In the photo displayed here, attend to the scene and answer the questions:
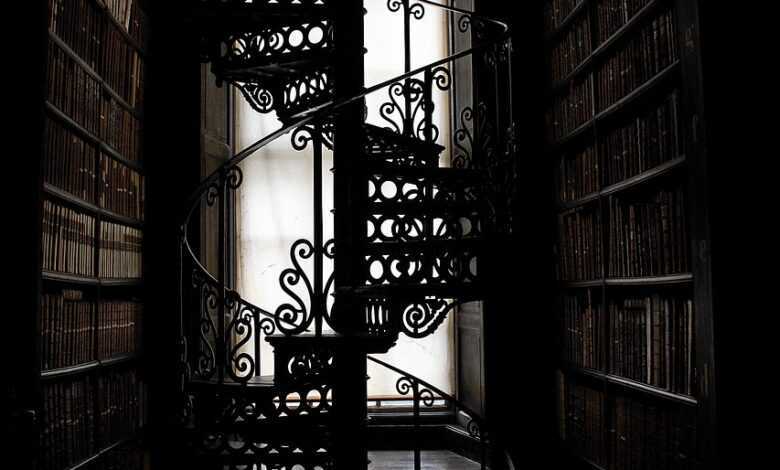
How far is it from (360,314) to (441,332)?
134cm

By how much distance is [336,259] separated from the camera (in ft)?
14.1

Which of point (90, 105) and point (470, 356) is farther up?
point (90, 105)

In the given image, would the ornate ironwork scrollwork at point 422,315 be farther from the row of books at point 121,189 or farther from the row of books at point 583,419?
the row of books at point 121,189

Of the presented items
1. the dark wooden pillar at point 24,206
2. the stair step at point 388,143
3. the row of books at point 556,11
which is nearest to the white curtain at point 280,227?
the stair step at point 388,143

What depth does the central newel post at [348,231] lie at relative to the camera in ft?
10.7

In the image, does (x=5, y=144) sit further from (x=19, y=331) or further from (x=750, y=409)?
(x=750, y=409)

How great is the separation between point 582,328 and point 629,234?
2.23 feet

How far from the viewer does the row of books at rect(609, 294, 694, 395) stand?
2.44 meters

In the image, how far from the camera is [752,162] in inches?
82.6

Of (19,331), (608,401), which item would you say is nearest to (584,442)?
(608,401)

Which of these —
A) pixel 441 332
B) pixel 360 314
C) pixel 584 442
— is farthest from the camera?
pixel 441 332

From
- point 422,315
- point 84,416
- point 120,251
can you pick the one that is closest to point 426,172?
point 422,315

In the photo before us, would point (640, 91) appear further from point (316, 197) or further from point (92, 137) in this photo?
point (92, 137)

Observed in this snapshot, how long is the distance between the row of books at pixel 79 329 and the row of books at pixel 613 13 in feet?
7.46
